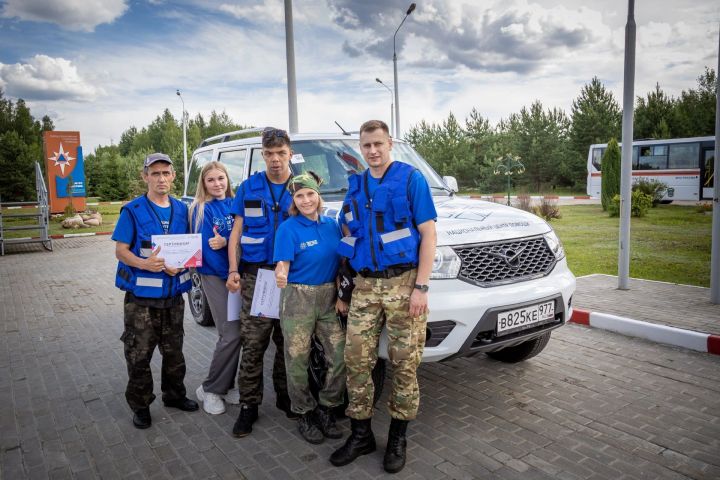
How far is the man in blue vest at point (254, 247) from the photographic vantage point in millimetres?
3531

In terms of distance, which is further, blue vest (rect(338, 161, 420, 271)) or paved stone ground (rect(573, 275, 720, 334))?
paved stone ground (rect(573, 275, 720, 334))

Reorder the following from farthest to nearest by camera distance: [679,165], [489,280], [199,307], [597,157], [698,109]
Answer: [698,109] < [597,157] < [679,165] < [199,307] < [489,280]

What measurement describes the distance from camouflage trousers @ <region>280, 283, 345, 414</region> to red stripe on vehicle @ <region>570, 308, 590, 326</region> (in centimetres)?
369

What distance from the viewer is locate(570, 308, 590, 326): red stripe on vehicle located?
5832 millimetres

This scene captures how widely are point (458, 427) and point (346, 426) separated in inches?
31.3

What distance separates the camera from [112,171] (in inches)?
1778

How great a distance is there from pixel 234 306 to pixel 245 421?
0.82 m

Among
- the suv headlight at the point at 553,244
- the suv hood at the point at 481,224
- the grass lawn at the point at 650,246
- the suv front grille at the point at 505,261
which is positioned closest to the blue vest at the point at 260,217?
the suv hood at the point at 481,224

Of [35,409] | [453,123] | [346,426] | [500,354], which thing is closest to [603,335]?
[500,354]

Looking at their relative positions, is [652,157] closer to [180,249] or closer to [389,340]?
[389,340]

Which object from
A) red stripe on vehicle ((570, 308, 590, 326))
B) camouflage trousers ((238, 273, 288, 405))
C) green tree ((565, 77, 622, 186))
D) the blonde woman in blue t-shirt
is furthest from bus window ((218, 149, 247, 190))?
green tree ((565, 77, 622, 186))

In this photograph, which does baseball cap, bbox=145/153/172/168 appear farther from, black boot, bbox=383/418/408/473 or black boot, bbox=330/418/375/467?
black boot, bbox=383/418/408/473

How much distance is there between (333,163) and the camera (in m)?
4.62

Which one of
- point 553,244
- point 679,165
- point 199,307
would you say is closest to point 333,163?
point 553,244
